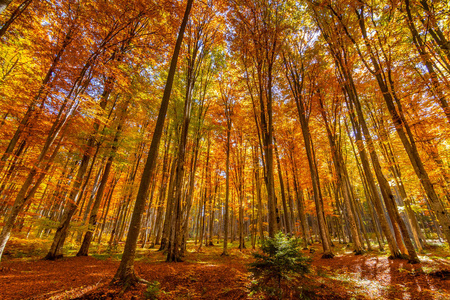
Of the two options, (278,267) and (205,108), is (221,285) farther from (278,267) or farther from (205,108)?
(205,108)

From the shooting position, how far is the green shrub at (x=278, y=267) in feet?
11.7

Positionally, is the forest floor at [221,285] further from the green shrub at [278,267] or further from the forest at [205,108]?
the green shrub at [278,267]

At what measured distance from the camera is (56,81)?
24.5 feet

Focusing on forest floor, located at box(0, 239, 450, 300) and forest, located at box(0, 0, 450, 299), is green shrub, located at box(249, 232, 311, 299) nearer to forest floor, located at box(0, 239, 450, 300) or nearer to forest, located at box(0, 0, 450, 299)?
forest, located at box(0, 0, 450, 299)

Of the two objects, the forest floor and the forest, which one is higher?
the forest

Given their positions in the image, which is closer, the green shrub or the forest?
the green shrub

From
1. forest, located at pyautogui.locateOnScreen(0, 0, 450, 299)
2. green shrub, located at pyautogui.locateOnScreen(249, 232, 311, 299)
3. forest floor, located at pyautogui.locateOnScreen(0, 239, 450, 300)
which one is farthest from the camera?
forest, located at pyautogui.locateOnScreen(0, 0, 450, 299)

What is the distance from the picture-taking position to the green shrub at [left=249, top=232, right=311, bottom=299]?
355 cm

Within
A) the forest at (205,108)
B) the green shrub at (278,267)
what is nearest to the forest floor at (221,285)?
the forest at (205,108)

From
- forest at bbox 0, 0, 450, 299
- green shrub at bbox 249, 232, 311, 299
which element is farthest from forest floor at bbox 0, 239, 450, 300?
green shrub at bbox 249, 232, 311, 299

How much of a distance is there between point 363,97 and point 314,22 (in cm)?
675

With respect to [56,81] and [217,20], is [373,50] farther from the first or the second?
[56,81]

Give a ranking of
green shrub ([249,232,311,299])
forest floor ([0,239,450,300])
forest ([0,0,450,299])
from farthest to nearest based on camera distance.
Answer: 1. forest ([0,0,450,299])
2. forest floor ([0,239,450,300])
3. green shrub ([249,232,311,299])

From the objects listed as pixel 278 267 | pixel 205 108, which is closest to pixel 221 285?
pixel 278 267
